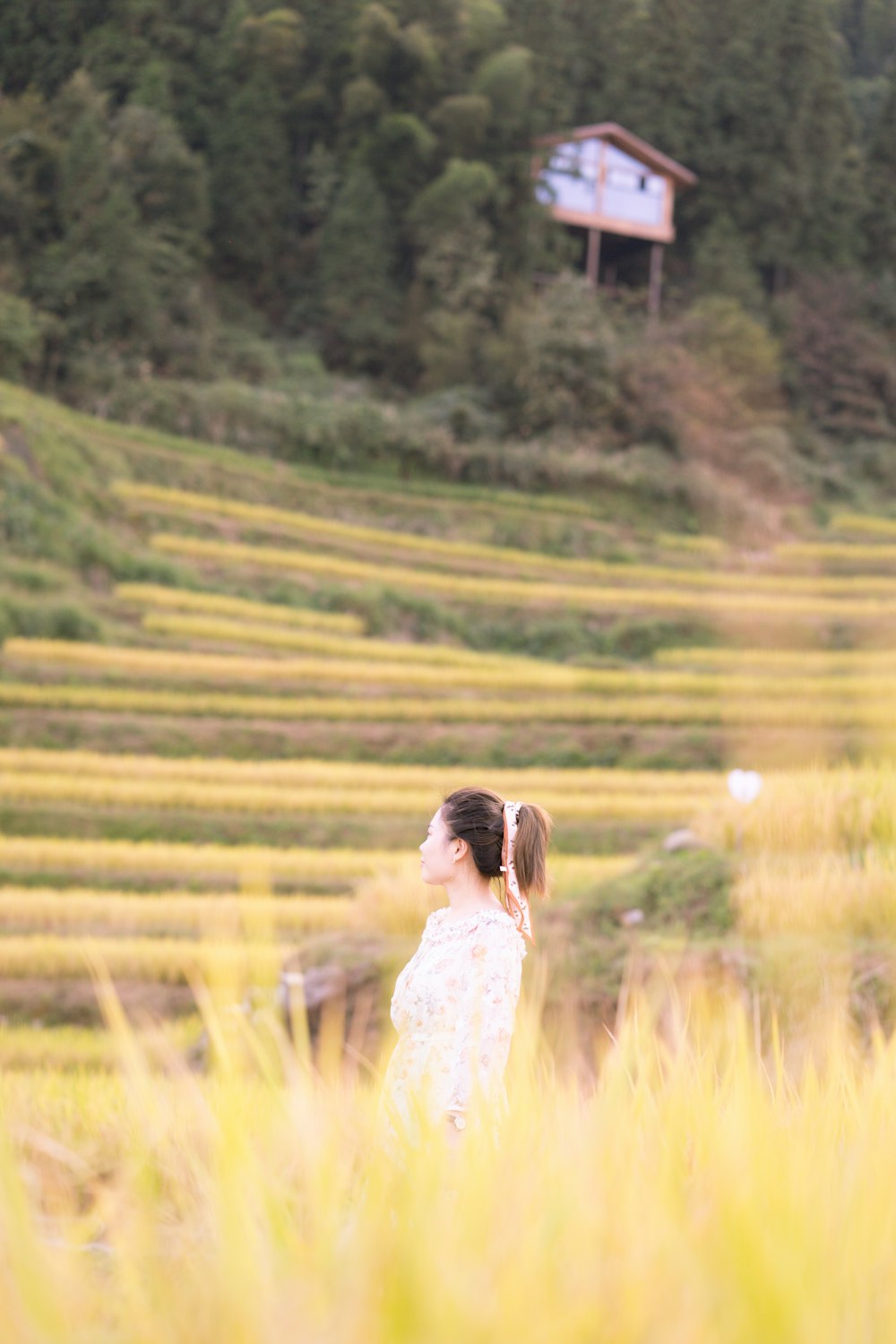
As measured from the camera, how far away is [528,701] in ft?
52.6

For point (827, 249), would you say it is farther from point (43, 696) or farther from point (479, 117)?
point (43, 696)

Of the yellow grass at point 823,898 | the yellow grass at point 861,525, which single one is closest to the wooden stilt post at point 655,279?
the yellow grass at point 861,525

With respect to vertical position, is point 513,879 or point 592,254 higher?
point 592,254

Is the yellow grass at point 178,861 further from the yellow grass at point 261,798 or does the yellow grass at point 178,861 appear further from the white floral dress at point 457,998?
the white floral dress at point 457,998

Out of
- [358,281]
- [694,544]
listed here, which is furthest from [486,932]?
[358,281]

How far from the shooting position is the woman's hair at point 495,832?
97.4 inches

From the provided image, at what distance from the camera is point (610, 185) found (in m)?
34.3

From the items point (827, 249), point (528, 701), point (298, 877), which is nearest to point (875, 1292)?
point (298, 877)

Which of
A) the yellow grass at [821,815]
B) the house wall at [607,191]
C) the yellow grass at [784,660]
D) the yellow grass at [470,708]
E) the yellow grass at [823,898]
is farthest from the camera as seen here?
the house wall at [607,191]

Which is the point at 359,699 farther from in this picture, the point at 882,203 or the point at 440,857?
the point at 882,203

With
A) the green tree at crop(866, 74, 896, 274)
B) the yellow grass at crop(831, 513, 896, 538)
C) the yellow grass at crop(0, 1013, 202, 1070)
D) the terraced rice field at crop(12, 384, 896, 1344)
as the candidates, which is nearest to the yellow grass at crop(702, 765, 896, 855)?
the terraced rice field at crop(12, 384, 896, 1344)

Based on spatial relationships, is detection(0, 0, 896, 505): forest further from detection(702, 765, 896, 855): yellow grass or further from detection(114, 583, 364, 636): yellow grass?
detection(702, 765, 896, 855): yellow grass

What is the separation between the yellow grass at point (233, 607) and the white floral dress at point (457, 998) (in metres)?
15.5

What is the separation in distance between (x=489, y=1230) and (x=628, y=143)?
3574 centimetres
